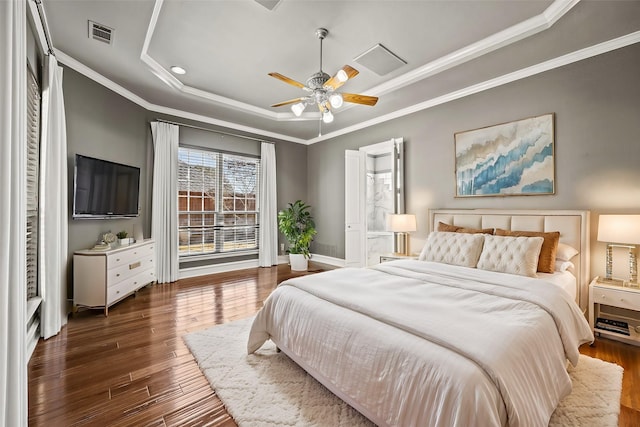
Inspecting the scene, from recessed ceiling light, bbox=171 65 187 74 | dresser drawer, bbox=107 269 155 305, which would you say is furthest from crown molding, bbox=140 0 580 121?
dresser drawer, bbox=107 269 155 305

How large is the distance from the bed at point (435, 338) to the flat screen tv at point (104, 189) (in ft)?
8.73

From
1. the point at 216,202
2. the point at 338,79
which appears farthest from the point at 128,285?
the point at 338,79

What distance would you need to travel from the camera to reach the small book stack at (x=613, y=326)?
2578mm

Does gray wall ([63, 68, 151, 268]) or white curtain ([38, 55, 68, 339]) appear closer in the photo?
white curtain ([38, 55, 68, 339])

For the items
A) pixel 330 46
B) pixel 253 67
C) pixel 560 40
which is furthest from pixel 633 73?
pixel 253 67

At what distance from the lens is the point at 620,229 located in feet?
8.15

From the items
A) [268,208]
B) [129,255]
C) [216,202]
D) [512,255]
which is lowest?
[129,255]

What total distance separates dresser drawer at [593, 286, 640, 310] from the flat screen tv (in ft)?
17.7

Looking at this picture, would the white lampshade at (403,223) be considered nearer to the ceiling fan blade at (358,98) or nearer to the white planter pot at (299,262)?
the ceiling fan blade at (358,98)

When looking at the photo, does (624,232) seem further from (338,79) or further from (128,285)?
(128,285)

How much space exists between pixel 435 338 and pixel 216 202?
492cm

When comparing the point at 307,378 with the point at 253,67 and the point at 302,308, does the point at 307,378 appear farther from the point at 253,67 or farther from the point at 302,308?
the point at 253,67

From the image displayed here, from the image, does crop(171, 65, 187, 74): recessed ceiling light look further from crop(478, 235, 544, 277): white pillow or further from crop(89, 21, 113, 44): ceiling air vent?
crop(478, 235, 544, 277): white pillow

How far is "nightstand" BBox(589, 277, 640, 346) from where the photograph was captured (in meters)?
2.44
